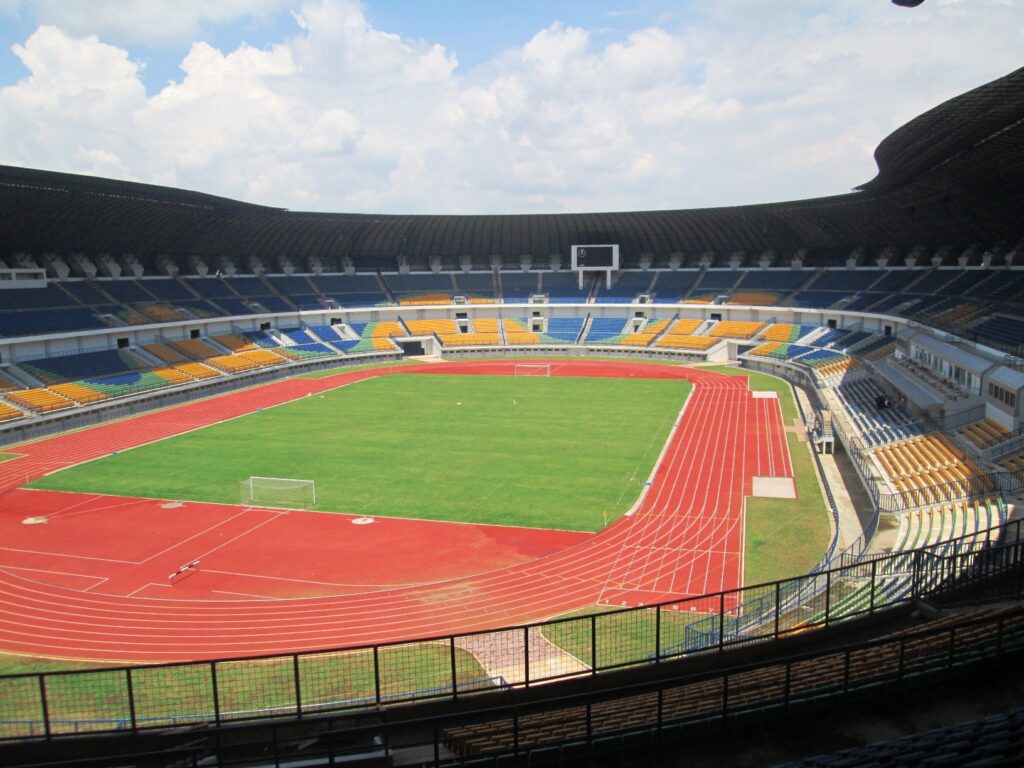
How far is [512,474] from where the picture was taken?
1055 inches

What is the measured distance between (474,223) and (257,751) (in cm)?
6207

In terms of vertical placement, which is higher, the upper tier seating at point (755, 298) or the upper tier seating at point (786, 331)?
the upper tier seating at point (755, 298)

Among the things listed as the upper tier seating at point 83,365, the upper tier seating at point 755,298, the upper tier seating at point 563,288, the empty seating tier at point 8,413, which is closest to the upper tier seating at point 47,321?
the upper tier seating at point 83,365

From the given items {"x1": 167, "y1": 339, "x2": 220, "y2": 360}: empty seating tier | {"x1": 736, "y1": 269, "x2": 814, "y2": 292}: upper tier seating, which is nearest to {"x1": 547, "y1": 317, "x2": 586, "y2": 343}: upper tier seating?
{"x1": 736, "y1": 269, "x2": 814, "y2": 292}: upper tier seating

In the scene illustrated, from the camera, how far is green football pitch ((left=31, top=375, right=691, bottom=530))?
2384 centimetres

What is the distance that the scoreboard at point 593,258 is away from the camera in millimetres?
66750

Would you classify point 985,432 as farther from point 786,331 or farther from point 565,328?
point 565,328

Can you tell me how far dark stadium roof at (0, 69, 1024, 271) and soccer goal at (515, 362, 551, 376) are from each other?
56.7ft

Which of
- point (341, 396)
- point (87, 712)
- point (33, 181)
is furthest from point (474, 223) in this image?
point (87, 712)

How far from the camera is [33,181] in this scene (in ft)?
123

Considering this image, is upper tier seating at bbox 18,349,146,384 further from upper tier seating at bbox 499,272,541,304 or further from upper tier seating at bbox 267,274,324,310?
upper tier seating at bbox 499,272,541,304

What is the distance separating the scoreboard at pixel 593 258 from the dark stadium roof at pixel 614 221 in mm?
1677

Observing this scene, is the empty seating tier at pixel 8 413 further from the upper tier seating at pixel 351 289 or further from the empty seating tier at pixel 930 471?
the empty seating tier at pixel 930 471

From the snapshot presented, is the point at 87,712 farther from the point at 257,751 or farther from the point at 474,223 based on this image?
the point at 474,223
